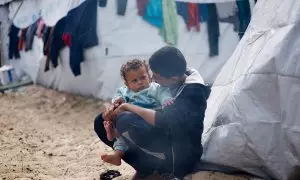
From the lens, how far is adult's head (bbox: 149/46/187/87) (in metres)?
2.26

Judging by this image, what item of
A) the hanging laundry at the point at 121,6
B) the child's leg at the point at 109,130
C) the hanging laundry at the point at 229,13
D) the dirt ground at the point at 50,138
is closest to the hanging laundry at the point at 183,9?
the hanging laundry at the point at 229,13

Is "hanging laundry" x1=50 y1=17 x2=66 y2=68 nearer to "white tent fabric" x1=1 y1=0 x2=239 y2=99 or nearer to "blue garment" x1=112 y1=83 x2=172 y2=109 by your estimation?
"white tent fabric" x1=1 y1=0 x2=239 y2=99

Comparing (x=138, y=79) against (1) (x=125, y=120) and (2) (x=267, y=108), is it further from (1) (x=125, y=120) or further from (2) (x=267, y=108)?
(2) (x=267, y=108)

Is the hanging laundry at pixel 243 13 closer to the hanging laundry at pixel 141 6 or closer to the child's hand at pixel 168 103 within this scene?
the hanging laundry at pixel 141 6

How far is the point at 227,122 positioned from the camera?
7.88ft

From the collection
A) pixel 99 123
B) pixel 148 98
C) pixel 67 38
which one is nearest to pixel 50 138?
pixel 99 123

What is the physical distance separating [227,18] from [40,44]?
4.04m

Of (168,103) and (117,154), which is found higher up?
(168,103)

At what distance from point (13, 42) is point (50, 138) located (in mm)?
4907

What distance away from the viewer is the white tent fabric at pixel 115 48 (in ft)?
18.0

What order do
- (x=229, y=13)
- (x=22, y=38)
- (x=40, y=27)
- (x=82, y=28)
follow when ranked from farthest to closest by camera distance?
(x=22, y=38) < (x=40, y=27) < (x=82, y=28) < (x=229, y=13)

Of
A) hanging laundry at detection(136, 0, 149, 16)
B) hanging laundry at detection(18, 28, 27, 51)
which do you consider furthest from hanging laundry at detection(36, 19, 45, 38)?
hanging laundry at detection(136, 0, 149, 16)

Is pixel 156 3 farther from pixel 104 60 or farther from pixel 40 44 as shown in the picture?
pixel 40 44

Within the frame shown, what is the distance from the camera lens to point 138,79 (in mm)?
2531
